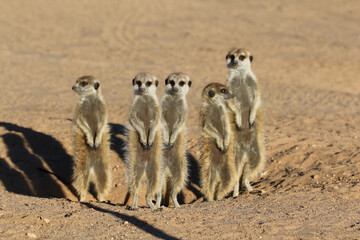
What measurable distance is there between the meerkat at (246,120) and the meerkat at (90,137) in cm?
160

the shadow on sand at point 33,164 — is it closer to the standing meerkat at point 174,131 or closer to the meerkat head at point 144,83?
the standing meerkat at point 174,131

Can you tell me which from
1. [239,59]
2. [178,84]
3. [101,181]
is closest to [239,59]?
[239,59]

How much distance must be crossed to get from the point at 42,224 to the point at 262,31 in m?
16.1

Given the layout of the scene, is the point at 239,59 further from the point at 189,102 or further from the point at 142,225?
the point at 189,102

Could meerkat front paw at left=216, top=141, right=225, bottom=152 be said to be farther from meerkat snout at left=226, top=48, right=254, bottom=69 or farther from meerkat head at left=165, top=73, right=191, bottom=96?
meerkat snout at left=226, top=48, right=254, bottom=69

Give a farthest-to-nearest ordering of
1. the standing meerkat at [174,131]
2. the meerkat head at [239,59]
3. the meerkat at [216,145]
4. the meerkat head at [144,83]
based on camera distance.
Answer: the meerkat head at [239,59], the meerkat at [216,145], the standing meerkat at [174,131], the meerkat head at [144,83]

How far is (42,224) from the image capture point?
17.4 ft

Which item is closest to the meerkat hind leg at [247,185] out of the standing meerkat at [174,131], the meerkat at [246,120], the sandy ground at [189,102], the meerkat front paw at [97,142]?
the meerkat at [246,120]

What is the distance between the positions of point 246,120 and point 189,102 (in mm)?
5180

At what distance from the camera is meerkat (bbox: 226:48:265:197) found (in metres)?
7.07

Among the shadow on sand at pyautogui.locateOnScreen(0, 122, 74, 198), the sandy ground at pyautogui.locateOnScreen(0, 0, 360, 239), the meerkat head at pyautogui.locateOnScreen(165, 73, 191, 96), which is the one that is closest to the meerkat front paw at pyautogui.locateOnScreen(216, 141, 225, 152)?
the sandy ground at pyautogui.locateOnScreen(0, 0, 360, 239)

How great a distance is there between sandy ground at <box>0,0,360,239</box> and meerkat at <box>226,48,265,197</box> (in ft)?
0.94

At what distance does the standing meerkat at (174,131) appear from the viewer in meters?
6.57

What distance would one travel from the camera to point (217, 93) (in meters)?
6.71
